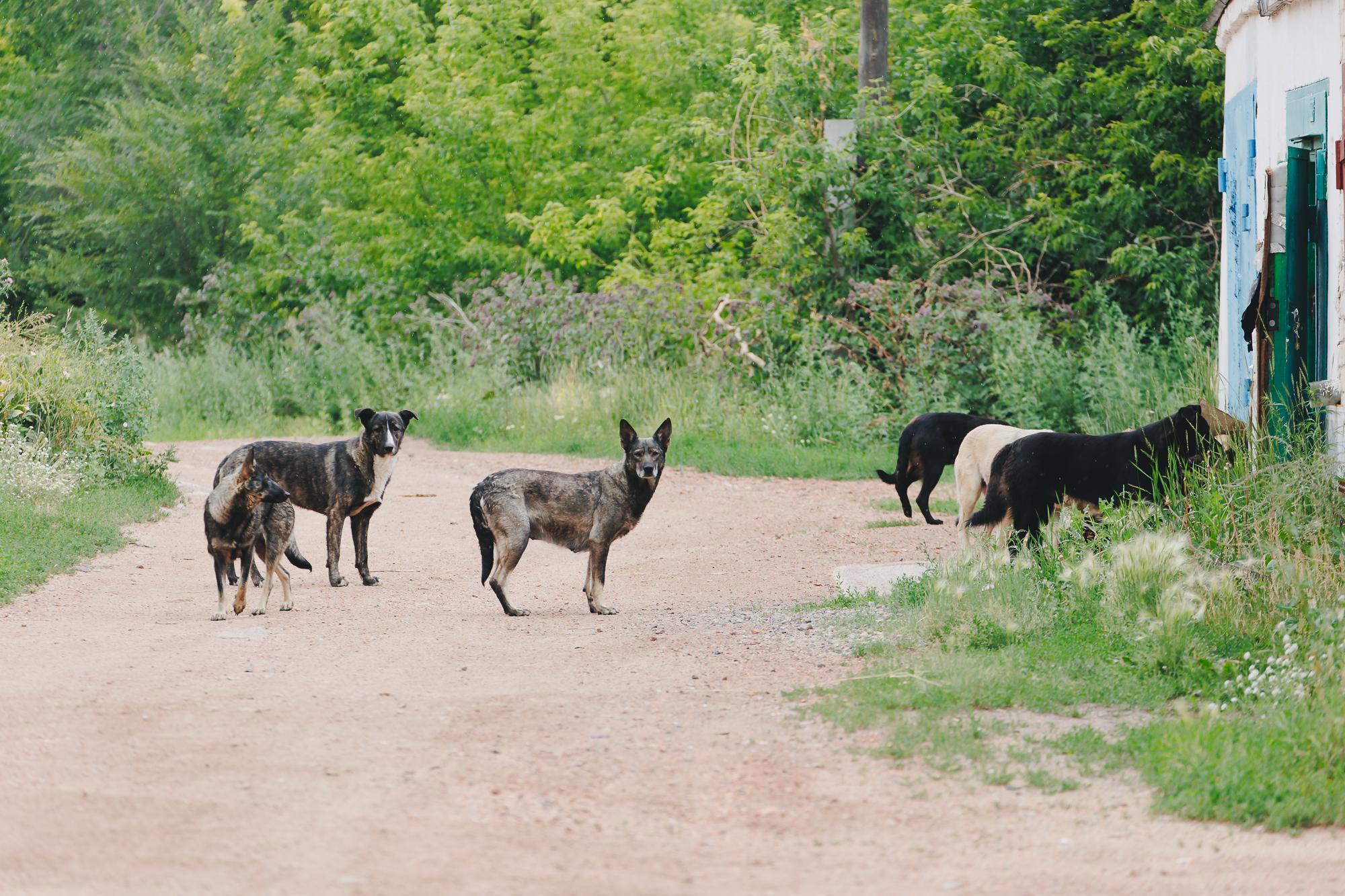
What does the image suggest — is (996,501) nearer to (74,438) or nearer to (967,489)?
(967,489)

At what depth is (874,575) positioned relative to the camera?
10.3 m

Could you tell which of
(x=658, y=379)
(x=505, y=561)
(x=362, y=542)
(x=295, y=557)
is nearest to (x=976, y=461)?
(x=505, y=561)

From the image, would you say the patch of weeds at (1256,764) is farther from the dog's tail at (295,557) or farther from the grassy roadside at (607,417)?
the grassy roadside at (607,417)

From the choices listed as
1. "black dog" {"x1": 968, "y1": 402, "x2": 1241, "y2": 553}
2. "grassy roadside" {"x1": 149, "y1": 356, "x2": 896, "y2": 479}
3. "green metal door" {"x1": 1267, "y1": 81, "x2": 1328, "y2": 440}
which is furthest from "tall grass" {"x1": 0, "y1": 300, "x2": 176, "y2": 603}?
"green metal door" {"x1": 1267, "y1": 81, "x2": 1328, "y2": 440}

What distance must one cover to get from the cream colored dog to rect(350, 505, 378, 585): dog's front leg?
4.23 meters

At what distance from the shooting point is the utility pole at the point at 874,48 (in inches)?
866

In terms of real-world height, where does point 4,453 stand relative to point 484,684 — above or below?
above

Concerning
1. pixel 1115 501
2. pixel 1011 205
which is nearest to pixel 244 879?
pixel 1115 501

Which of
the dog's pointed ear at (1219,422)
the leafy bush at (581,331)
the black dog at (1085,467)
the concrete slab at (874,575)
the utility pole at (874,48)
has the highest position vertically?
the utility pole at (874,48)

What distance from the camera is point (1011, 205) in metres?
21.9

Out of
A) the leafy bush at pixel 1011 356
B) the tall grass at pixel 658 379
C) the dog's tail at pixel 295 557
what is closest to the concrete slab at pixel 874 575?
the dog's tail at pixel 295 557

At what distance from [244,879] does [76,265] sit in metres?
31.8

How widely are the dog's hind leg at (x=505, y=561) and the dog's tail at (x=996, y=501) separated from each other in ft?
9.30

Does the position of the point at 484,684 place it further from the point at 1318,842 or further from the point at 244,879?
the point at 1318,842
